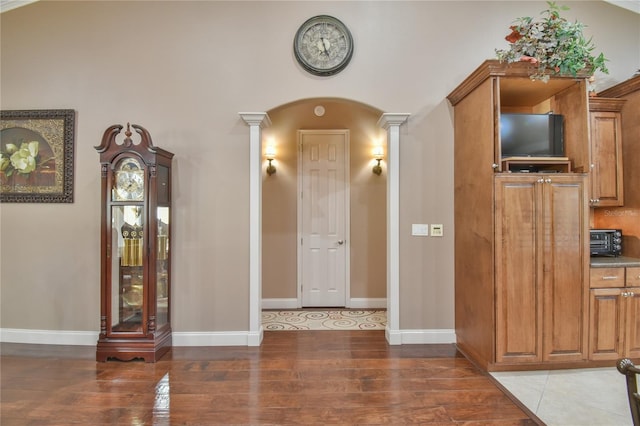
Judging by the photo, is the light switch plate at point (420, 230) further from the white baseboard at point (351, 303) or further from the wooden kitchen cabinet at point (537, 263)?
the white baseboard at point (351, 303)

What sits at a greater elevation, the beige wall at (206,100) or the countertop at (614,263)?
the beige wall at (206,100)

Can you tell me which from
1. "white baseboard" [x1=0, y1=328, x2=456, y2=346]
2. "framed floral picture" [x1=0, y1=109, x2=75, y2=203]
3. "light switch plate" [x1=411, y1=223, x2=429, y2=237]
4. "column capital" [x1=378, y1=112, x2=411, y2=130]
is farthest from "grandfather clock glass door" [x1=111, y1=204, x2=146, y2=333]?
"light switch plate" [x1=411, y1=223, x2=429, y2=237]

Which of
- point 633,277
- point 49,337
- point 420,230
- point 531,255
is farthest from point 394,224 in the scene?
point 49,337

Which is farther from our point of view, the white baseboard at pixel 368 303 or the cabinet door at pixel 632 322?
the white baseboard at pixel 368 303

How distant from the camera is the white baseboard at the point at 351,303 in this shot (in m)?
4.72

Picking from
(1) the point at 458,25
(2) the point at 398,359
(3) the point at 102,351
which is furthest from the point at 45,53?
(2) the point at 398,359

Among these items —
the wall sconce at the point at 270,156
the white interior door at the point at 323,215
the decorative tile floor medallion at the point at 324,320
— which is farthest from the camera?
the white interior door at the point at 323,215

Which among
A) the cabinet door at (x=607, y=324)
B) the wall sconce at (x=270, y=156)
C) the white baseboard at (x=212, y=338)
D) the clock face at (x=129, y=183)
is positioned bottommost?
the white baseboard at (x=212, y=338)

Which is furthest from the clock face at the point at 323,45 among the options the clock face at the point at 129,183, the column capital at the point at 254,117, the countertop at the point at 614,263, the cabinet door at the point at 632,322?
the cabinet door at the point at 632,322

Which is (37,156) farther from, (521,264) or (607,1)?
(607,1)

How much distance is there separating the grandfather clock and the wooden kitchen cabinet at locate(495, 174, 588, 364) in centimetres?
301

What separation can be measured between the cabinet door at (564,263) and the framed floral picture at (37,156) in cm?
453

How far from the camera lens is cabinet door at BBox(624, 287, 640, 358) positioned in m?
2.76

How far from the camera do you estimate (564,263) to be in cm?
268
